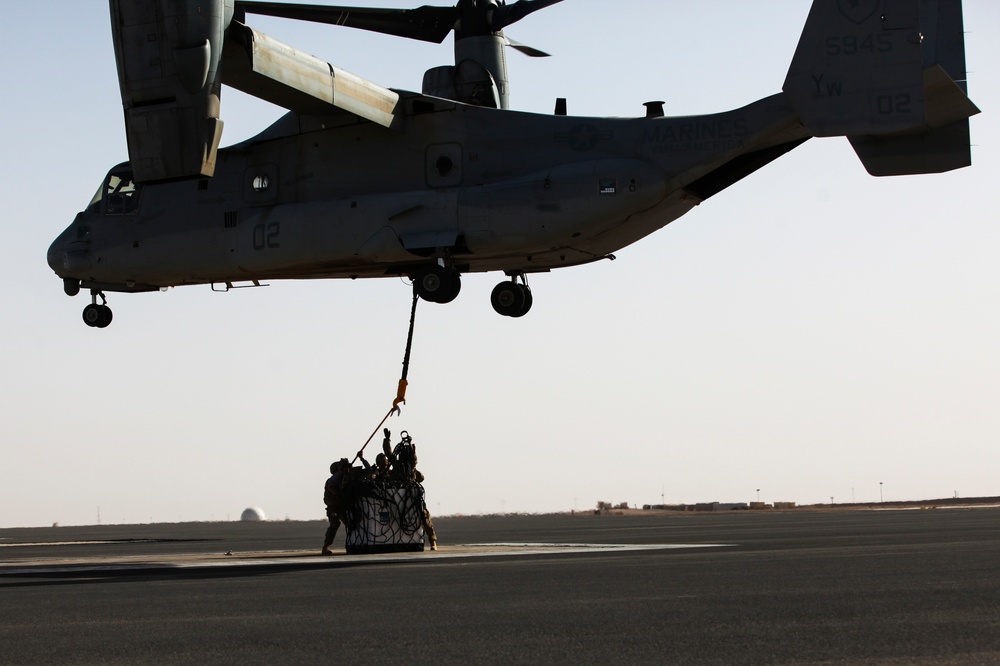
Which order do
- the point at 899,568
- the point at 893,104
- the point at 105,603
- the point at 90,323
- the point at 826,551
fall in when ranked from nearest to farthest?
the point at 105,603 → the point at 899,568 → the point at 826,551 → the point at 893,104 → the point at 90,323

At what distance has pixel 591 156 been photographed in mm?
28344

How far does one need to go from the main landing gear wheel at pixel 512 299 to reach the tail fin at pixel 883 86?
25.9 ft

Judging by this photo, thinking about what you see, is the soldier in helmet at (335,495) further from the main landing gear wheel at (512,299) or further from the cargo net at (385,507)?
the main landing gear wheel at (512,299)

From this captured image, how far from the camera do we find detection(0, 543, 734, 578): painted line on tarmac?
2050cm

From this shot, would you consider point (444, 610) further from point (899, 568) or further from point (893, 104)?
point (893, 104)

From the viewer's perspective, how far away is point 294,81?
2775 centimetres

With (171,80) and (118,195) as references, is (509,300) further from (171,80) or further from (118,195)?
(118,195)

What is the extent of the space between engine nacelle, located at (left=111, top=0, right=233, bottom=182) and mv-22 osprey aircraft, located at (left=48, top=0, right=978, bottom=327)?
3 cm

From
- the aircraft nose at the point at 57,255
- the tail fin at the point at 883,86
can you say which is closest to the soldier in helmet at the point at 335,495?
the tail fin at the point at 883,86

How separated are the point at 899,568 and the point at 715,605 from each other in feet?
14.8

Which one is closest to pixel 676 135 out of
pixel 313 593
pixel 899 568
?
pixel 899 568

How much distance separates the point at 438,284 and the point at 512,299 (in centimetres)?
307

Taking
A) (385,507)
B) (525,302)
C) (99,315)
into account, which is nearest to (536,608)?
(385,507)

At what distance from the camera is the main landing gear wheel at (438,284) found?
2891 cm
